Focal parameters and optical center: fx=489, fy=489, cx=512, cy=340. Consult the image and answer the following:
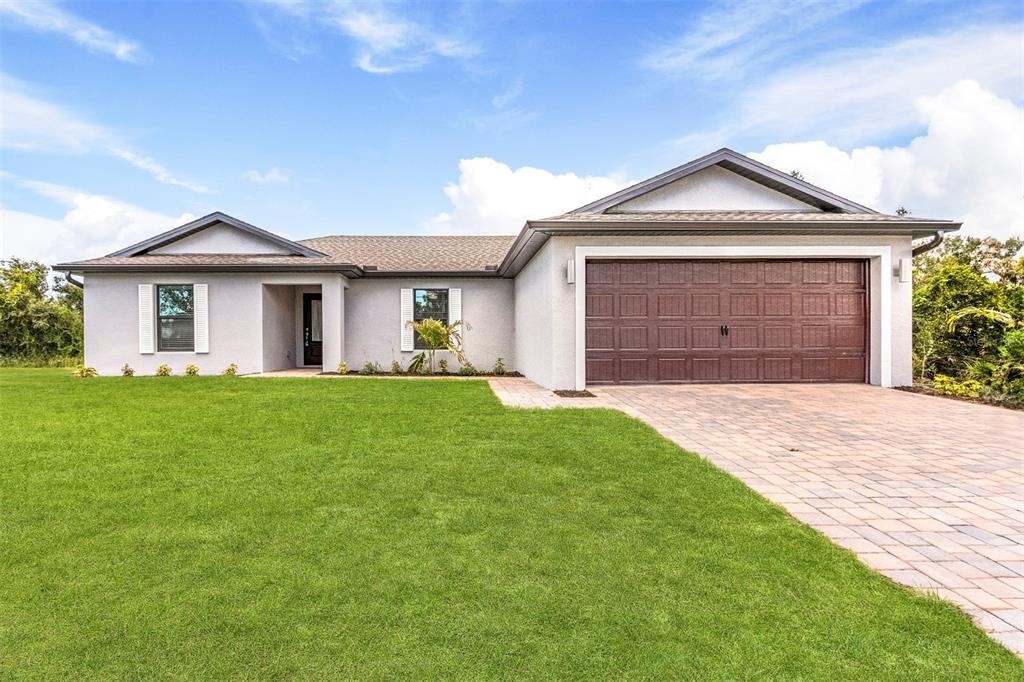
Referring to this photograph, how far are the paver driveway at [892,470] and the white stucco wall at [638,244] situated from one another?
136 cm

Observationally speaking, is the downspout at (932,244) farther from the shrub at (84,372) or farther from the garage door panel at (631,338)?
the shrub at (84,372)

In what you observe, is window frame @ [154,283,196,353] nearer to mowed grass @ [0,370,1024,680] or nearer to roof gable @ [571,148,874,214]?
mowed grass @ [0,370,1024,680]

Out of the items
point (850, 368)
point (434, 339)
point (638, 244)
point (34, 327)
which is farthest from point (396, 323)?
point (34, 327)

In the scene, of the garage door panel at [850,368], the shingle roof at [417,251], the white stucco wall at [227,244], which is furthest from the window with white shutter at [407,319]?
the garage door panel at [850,368]

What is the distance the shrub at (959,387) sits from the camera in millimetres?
8430

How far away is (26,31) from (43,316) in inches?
494

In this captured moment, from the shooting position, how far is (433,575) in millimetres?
2359

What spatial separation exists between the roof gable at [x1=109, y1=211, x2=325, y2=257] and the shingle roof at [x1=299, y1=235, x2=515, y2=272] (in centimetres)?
137

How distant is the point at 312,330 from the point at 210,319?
284cm

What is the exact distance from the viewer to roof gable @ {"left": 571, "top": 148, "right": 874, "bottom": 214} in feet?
32.4

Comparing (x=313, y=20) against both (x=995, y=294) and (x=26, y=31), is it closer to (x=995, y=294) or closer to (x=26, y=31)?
(x=26, y=31)

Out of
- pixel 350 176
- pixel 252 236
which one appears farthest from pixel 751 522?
pixel 350 176

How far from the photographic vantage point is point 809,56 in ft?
34.9

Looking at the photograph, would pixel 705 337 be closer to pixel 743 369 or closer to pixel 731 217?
pixel 743 369
